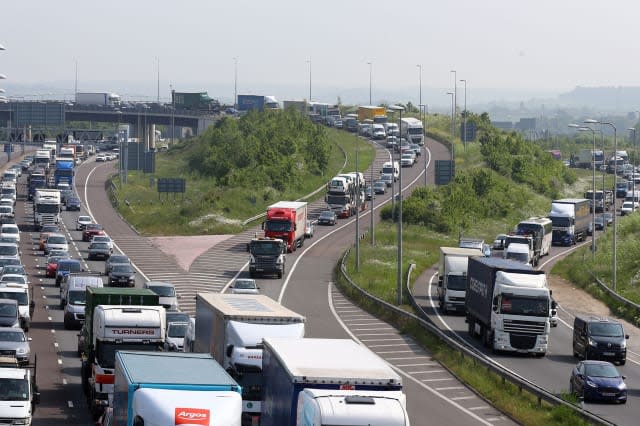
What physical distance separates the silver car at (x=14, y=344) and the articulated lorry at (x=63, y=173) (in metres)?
89.7

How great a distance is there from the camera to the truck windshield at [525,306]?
168 feet

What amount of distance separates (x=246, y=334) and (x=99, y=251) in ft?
175

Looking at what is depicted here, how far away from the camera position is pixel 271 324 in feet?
108

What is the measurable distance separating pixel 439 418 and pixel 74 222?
7557cm

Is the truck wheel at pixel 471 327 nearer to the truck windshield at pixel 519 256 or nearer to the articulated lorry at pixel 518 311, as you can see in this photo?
the articulated lorry at pixel 518 311

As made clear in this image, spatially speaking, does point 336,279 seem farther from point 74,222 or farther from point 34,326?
point 74,222

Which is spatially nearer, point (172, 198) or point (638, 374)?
point (638, 374)

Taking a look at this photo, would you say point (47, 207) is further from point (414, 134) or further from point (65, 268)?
point (414, 134)

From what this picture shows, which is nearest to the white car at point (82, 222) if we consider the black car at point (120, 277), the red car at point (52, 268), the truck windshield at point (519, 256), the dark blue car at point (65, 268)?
the red car at point (52, 268)

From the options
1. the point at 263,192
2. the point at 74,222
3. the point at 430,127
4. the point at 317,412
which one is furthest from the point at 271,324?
the point at 430,127

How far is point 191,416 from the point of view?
21938mm

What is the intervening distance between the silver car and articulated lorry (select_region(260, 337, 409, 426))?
1556 centimetres

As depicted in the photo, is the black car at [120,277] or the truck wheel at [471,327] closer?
the truck wheel at [471,327]

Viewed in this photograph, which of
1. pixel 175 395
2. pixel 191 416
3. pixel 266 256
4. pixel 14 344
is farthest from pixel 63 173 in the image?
pixel 191 416
